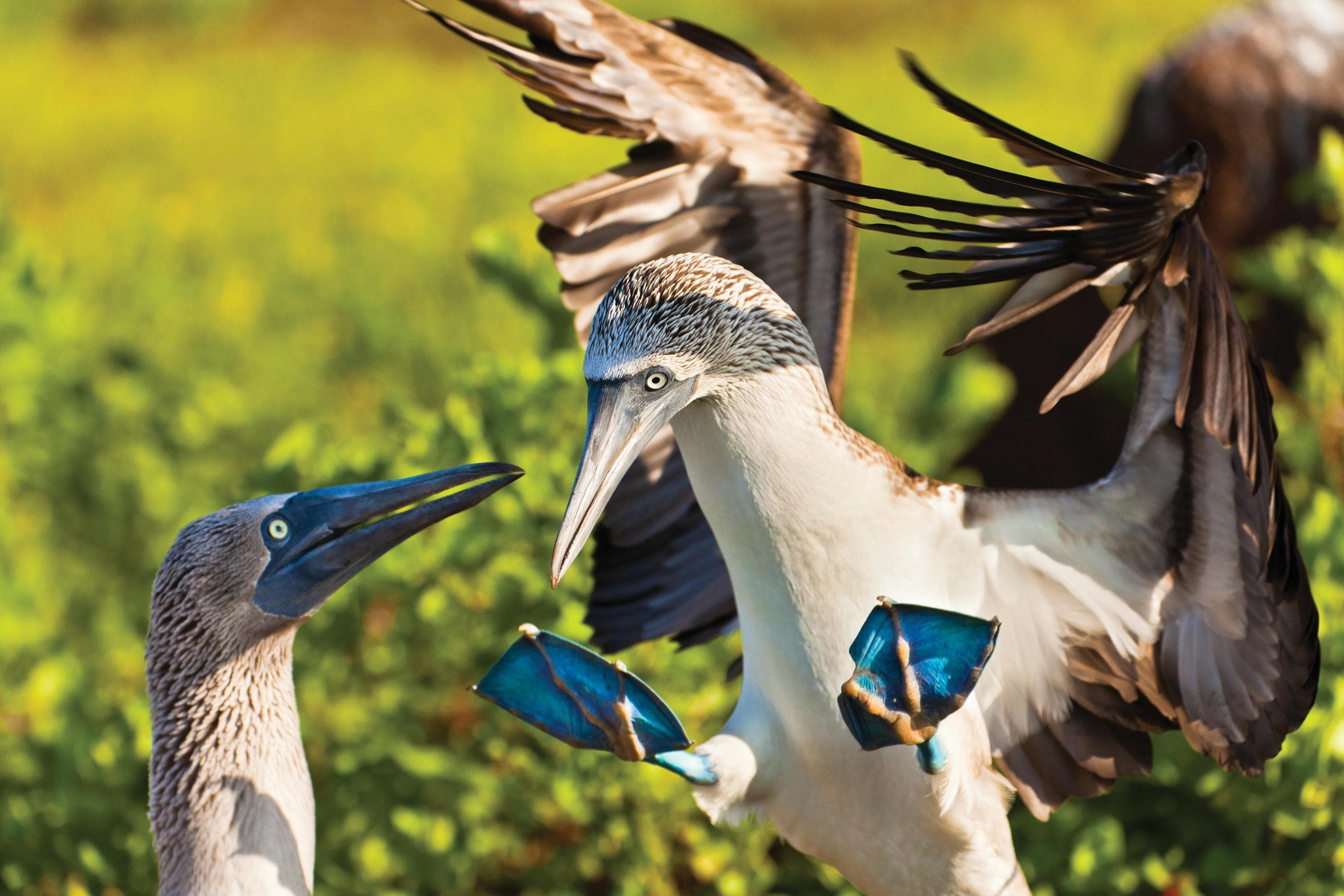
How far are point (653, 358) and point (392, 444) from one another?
1.33 metres

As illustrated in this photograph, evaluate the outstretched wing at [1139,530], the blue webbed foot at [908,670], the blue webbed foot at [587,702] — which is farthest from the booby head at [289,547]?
the outstretched wing at [1139,530]

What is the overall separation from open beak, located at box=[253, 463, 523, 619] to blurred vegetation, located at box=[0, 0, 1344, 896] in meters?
0.72

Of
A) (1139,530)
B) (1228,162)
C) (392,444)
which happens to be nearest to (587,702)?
(1139,530)

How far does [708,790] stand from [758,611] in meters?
0.22

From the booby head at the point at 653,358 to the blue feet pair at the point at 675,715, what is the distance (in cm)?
21

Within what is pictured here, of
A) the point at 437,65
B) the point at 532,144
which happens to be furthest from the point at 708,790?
the point at 437,65

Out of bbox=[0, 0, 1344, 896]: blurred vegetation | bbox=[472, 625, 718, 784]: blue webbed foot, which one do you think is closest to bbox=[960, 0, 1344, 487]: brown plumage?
bbox=[0, 0, 1344, 896]: blurred vegetation

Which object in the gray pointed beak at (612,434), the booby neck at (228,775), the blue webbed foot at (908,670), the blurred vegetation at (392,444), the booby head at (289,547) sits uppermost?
the gray pointed beak at (612,434)

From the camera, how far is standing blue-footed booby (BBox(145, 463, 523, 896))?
1.63m

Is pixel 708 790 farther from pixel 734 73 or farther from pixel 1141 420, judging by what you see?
pixel 734 73

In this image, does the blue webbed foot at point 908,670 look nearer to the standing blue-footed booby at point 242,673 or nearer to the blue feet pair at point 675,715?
the blue feet pair at point 675,715

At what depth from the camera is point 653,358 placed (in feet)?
4.62

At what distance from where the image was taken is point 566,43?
5.77ft

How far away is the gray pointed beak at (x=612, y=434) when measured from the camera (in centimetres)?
140
